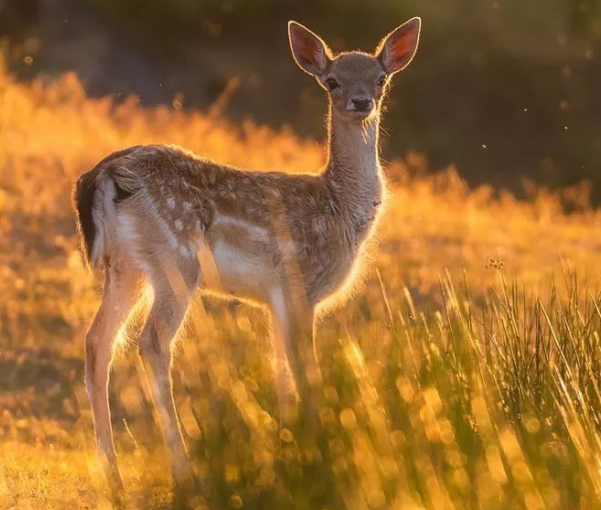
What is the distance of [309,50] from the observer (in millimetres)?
9438

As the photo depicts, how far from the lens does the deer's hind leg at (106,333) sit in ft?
26.0

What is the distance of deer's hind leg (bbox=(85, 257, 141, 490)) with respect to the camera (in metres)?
7.91

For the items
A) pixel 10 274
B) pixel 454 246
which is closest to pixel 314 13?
pixel 454 246

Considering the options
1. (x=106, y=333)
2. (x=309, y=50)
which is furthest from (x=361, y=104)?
(x=106, y=333)

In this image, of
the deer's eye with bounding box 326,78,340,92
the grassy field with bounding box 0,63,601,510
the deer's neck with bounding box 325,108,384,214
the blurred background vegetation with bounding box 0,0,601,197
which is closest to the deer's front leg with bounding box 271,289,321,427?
the grassy field with bounding box 0,63,601,510

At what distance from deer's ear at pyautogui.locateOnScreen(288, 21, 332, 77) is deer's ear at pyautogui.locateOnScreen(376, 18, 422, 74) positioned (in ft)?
1.16

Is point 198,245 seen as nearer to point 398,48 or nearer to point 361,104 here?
point 361,104

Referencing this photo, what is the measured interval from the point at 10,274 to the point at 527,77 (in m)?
29.4

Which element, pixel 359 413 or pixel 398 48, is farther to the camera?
pixel 398 48

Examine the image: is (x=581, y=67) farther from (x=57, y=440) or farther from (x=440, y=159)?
(x=57, y=440)

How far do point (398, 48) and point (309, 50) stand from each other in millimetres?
593

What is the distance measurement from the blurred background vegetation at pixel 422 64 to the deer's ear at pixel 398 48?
83.9ft

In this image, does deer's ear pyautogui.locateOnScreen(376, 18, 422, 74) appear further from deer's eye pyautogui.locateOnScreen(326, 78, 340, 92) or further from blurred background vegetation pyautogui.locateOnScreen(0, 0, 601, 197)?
blurred background vegetation pyautogui.locateOnScreen(0, 0, 601, 197)

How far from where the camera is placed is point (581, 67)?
41.8 meters
